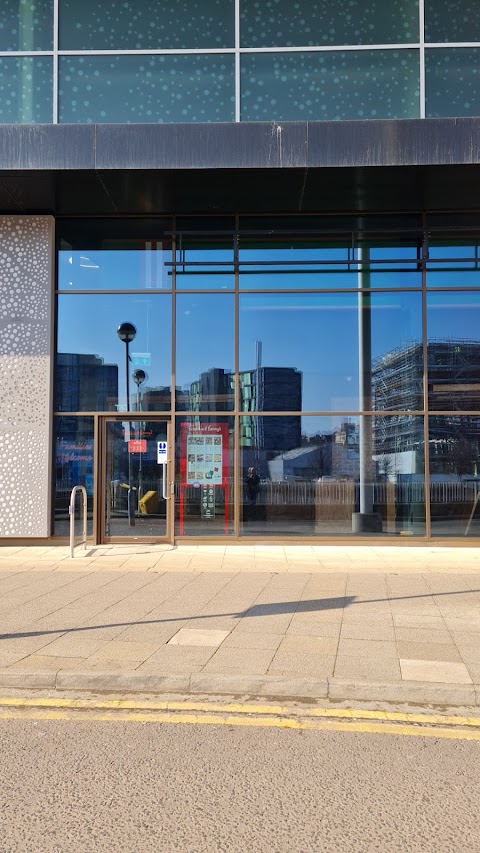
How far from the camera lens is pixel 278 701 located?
199 inches

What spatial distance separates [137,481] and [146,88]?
7041 millimetres

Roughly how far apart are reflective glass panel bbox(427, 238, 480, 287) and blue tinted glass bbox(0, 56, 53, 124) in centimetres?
738

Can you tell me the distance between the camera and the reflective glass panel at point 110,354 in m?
Result: 13.2

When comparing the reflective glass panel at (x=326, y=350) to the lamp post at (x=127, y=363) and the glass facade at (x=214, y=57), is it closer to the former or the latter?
the lamp post at (x=127, y=363)

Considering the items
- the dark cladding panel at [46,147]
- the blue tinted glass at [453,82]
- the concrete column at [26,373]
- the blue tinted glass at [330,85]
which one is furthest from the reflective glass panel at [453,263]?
the concrete column at [26,373]

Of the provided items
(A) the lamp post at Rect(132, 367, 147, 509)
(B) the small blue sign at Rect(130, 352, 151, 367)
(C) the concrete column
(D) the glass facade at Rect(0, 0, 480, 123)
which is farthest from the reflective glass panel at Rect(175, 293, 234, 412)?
(D) the glass facade at Rect(0, 0, 480, 123)

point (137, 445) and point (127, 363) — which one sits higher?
point (127, 363)

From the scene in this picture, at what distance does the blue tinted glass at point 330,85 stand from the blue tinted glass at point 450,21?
54 centimetres

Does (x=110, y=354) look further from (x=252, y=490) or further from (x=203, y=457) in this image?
(x=252, y=490)

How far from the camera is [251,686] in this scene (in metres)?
5.20

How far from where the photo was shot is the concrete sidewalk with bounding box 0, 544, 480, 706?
5.26 m

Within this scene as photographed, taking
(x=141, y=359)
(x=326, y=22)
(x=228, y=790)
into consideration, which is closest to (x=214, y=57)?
(x=326, y=22)

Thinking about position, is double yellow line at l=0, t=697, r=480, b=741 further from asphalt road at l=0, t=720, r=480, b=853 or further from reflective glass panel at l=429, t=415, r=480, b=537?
reflective glass panel at l=429, t=415, r=480, b=537

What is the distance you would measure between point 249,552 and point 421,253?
21.1 ft
